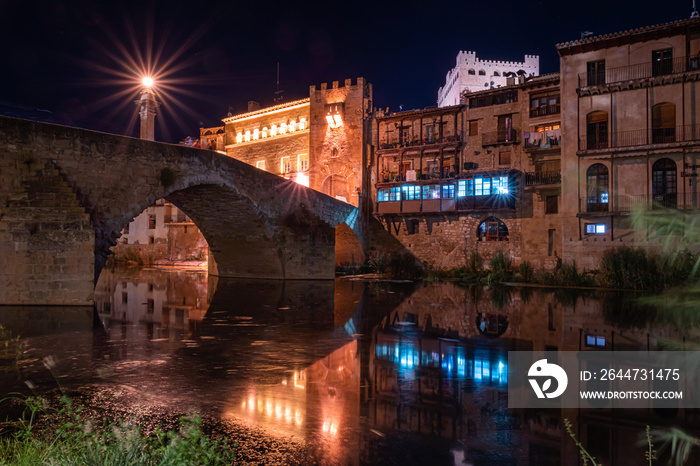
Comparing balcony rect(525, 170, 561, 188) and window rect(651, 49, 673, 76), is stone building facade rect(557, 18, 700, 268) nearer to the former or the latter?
window rect(651, 49, 673, 76)

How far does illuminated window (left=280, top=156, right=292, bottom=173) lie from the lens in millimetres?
42188

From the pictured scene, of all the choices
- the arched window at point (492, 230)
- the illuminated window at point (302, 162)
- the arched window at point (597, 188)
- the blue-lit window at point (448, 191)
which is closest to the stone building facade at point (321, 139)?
the illuminated window at point (302, 162)

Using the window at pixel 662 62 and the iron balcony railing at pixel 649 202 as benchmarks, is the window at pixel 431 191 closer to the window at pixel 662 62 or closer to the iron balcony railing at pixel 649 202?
the iron balcony railing at pixel 649 202

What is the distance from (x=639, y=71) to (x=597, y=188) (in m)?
6.51

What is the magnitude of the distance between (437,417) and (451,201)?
29.6 meters

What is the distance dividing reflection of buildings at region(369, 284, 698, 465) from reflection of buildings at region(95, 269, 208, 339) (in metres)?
4.69

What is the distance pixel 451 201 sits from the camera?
33.9 meters

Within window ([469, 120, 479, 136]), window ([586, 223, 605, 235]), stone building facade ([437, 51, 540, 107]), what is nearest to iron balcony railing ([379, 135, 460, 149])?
window ([469, 120, 479, 136])

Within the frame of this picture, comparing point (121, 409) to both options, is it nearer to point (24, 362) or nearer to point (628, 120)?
point (24, 362)

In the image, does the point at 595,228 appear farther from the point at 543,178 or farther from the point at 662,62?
the point at 662,62

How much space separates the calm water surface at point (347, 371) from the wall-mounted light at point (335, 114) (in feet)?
85.0

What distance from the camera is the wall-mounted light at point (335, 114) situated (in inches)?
1517

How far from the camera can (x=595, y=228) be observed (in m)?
26.4

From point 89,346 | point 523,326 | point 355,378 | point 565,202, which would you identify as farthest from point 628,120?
point 89,346
